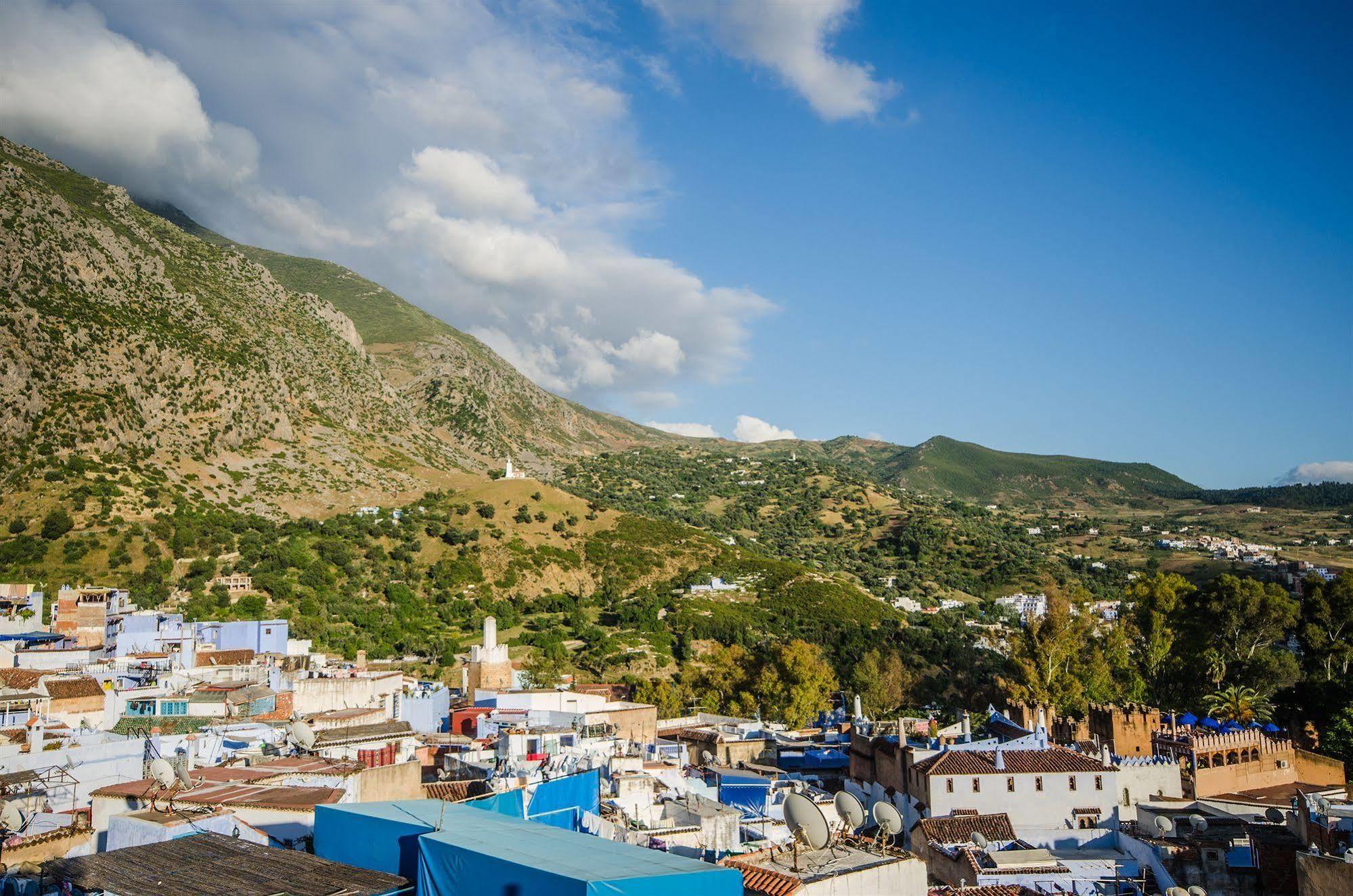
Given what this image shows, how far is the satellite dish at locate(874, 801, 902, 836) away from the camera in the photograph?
11.2 m

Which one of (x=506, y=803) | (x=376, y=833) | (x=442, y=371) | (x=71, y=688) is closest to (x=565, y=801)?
(x=506, y=803)

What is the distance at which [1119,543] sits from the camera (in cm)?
11638

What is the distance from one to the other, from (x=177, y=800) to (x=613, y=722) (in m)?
20.3

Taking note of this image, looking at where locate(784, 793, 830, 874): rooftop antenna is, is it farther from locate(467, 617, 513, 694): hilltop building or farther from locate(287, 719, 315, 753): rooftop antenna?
locate(467, 617, 513, 694): hilltop building

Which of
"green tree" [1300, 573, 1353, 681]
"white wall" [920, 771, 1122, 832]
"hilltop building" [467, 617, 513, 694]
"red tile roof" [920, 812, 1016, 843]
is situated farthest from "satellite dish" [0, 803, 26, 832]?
"green tree" [1300, 573, 1353, 681]

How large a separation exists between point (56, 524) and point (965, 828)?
51.1 metres

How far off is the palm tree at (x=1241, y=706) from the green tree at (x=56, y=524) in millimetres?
55658

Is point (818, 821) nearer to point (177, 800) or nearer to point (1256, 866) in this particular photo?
point (177, 800)

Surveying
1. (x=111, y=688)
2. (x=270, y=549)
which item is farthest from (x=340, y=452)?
(x=111, y=688)

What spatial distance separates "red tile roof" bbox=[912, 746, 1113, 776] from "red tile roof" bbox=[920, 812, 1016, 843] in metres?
1.45

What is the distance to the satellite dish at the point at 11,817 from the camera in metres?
12.0

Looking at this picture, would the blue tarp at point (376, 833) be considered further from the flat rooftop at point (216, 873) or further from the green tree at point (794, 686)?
the green tree at point (794, 686)

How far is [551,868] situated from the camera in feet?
25.2

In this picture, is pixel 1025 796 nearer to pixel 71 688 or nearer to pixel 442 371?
pixel 71 688
